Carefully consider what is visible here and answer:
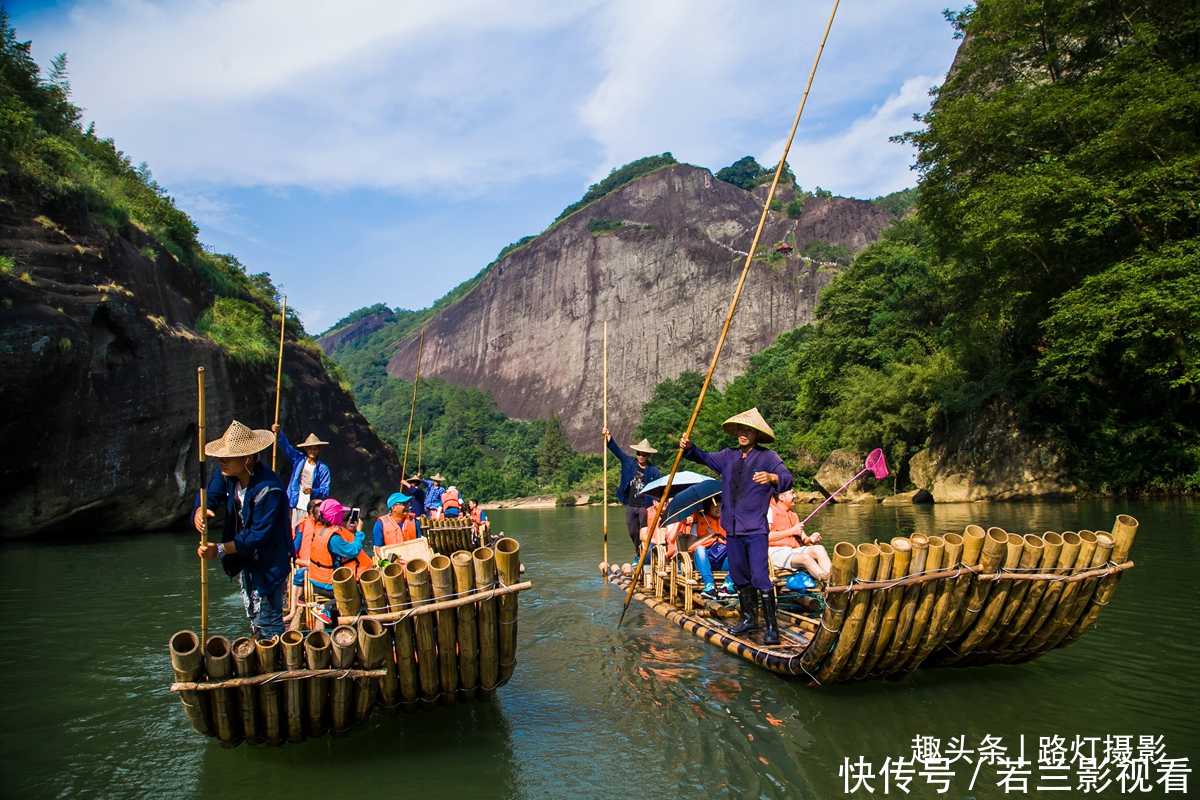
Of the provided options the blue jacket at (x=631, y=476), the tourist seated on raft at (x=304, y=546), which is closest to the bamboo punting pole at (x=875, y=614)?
the tourist seated on raft at (x=304, y=546)

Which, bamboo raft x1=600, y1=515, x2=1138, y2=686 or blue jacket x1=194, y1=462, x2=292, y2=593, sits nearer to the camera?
bamboo raft x1=600, y1=515, x2=1138, y2=686

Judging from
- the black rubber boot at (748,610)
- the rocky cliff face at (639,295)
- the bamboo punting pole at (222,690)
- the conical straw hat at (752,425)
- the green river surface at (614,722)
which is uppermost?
the rocky cliff face at (639,295)

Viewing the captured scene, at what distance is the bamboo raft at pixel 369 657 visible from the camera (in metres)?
3.61

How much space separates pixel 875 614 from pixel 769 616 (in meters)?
1.33

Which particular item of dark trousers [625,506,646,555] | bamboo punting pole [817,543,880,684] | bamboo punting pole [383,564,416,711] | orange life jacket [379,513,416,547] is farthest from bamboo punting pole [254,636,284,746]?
dark trousers [625,506,646,555]

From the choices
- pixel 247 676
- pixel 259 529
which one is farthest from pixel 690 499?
pixel 247 676

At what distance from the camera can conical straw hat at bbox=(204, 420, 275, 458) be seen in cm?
438

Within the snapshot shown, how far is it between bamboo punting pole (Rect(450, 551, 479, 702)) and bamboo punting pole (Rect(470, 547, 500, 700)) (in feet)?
0.10

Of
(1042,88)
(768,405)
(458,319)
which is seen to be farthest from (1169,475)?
(458,319)

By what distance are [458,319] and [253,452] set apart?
97.8m

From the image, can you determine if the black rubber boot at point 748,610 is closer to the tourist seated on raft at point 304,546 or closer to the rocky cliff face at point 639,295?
the tourist seated on raft at point 304,546

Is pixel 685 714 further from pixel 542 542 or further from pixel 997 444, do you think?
pixel 997 444

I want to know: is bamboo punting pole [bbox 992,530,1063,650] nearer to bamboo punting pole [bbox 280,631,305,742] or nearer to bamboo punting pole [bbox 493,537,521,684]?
bamboo punting pole [bbox 493,537,521,684]

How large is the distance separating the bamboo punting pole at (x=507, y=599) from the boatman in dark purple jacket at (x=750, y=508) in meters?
2.07
